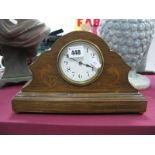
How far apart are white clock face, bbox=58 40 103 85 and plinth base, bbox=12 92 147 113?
45 millimetres

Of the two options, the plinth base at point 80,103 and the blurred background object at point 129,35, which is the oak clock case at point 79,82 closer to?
the plinth base at point 80,103

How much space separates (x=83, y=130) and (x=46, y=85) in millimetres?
160

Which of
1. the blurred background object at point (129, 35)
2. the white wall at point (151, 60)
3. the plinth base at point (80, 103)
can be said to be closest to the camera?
the plinth base at point (80, 103)

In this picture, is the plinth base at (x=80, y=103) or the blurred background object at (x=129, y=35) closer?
the plinth base at (x=80, y=103)

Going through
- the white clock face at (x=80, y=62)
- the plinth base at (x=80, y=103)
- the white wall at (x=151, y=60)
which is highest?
the white clock face at (x=80, y=62)

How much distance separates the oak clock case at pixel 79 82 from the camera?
27.4 inches

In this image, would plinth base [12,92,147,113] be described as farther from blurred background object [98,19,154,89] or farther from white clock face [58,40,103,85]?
blurred background object [98,19,154,89]

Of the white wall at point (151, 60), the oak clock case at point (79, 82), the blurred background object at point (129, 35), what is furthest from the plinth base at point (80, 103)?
the white wall at point (151, 60)

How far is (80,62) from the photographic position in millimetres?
717

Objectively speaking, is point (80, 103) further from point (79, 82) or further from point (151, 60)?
point (151, 60)

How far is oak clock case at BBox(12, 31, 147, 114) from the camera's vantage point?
27.4 inches

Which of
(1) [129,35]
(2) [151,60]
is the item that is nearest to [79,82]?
(1) [129,35]

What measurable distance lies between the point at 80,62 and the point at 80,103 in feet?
0.36

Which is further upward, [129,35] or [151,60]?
[129,35]
